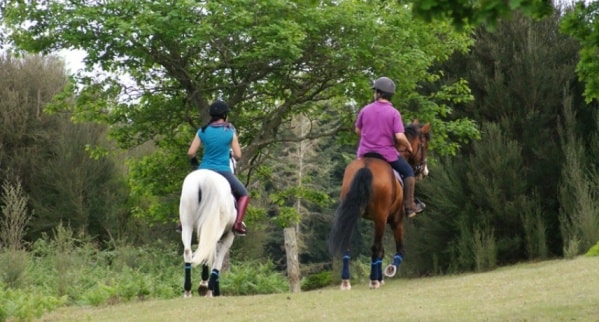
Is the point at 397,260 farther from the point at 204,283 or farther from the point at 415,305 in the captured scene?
the point at 415,305

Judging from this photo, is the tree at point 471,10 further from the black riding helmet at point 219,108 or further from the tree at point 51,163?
the tree at point 51,163

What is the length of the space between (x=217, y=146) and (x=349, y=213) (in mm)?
1922

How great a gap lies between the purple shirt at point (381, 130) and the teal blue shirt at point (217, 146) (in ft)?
5.63

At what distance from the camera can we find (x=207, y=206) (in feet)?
39.8

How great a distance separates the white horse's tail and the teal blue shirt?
382 mm

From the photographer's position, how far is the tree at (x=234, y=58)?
58.8 feet

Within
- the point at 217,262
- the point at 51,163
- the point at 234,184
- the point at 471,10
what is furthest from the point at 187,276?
the point at 51,163

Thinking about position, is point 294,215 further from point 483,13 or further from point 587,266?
point 483,13

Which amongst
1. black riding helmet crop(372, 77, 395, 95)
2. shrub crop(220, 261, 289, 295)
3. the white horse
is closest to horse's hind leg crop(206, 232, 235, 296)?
the white horse

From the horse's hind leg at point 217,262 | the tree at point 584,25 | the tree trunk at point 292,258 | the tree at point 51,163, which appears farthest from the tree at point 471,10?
the tree trunk at point 292,258

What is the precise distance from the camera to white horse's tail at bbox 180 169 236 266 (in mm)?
12094

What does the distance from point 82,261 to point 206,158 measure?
7.16m

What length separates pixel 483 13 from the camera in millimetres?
4887

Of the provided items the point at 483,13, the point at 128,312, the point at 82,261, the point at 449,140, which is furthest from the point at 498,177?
the point at 483,13
